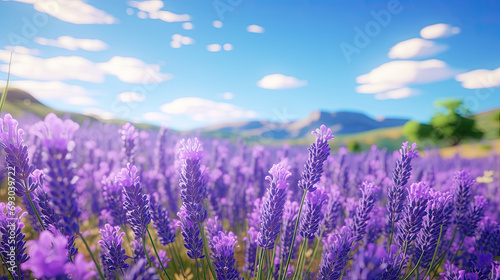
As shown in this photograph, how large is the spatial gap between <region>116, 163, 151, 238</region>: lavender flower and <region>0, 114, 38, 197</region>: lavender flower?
43 cm

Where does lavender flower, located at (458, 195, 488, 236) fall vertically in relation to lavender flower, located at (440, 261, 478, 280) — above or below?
above

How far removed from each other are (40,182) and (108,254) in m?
0.55

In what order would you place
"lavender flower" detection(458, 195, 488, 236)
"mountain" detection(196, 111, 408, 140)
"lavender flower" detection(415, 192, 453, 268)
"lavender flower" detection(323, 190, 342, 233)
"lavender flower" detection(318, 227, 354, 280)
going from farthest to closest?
"mountain" detection(196, 111, 408, 140) < "lavender flower" detection(458, 195, 488, 236) < "lavender flower" detection(323, 190, 342, 233) < "lavender flower" detection(415, 192, 453, 268) < "lavender flower" detection(318, 227, 354, 280)

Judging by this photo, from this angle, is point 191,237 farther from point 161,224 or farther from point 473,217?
point 473,217

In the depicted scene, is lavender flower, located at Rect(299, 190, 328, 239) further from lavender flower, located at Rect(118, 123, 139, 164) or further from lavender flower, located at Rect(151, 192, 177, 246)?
lavender flower, located at Rect(118, 123, 139, 164)

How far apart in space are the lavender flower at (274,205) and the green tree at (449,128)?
130ft

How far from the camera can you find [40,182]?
160 cm

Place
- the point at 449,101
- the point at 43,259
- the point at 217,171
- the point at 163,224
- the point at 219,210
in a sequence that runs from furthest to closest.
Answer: the point at 449,101 < the point at 217,171 < the point at 219,210 < the point at 163,224 < the point at 43,259

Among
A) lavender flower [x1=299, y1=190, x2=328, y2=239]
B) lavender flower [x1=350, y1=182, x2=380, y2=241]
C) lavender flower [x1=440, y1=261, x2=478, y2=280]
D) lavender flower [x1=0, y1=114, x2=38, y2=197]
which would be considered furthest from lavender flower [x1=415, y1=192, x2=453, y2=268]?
lavender flower [x1=0, y1=114, x2=38, y2=197]

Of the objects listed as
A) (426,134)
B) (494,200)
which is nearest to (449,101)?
(426,134)

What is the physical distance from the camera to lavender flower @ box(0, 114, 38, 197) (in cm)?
133

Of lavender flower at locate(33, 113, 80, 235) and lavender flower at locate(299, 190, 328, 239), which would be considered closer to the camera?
lavender flower at locate(33, 113, 80, 235)

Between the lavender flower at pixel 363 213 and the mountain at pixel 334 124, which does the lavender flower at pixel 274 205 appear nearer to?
the lavender flower at pixel 363 213

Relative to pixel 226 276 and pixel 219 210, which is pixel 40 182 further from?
pixel 219 210
